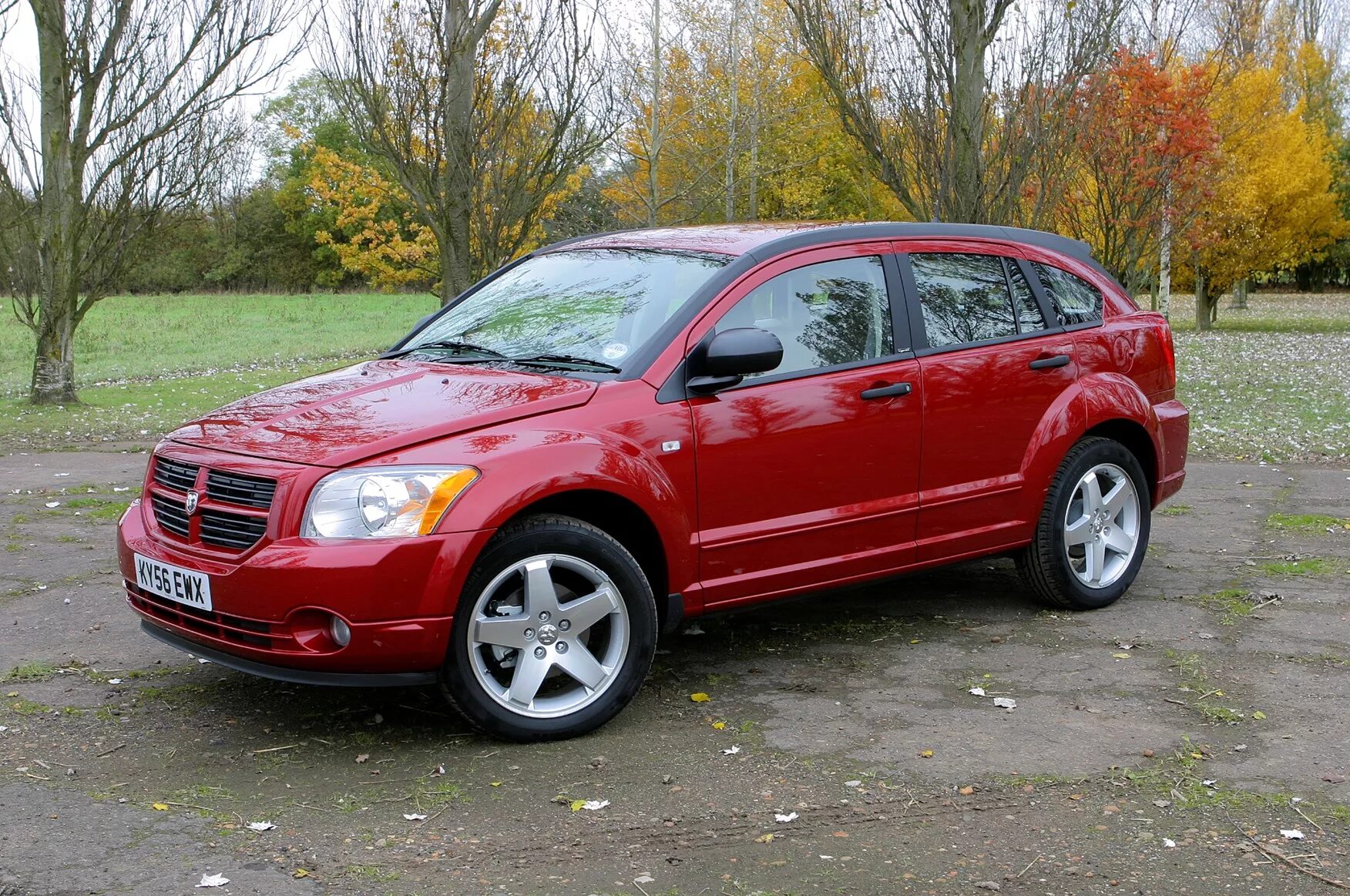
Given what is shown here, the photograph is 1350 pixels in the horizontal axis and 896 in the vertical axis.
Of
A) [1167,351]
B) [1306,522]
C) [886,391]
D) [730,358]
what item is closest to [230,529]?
[730,358]

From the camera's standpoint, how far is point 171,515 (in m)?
4.52

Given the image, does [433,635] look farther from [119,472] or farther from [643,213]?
[643,213]

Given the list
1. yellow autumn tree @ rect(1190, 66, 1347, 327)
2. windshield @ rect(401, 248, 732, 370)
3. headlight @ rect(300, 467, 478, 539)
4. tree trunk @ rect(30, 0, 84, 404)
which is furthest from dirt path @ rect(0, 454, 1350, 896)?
yellow autumn tree @ rect(1190, 66, 1347, 327)

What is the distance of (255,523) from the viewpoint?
163 inches

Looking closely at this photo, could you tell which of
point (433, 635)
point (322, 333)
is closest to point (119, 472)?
point (433, 635)

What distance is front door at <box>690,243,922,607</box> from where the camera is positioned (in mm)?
4793

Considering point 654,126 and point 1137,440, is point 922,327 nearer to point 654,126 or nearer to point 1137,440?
point 1137,440

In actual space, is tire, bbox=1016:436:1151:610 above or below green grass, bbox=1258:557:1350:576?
above

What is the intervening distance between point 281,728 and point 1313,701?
11.9 feet

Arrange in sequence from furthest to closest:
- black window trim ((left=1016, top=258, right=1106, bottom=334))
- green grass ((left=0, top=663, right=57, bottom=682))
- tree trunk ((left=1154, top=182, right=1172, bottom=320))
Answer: tree trunk ((left=1154, top=182, right=1172, bottom=320)) < black window trim ((left=1016, top=258, right=1106, bottom=334)) < green grass ((left=0, top=663, right=57, bottom=682))

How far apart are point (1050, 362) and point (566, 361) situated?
224cm

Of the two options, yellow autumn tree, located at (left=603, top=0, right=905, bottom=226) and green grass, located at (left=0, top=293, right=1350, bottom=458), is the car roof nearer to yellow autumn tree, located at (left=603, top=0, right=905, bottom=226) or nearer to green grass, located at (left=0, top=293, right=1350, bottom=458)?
green grass, located at (left=0, top=293, right=1350, bottom=458)

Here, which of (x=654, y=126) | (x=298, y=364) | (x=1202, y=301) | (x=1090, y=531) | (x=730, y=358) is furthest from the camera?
(x=1202, y=301)

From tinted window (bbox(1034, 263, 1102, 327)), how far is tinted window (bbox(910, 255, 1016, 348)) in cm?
29
